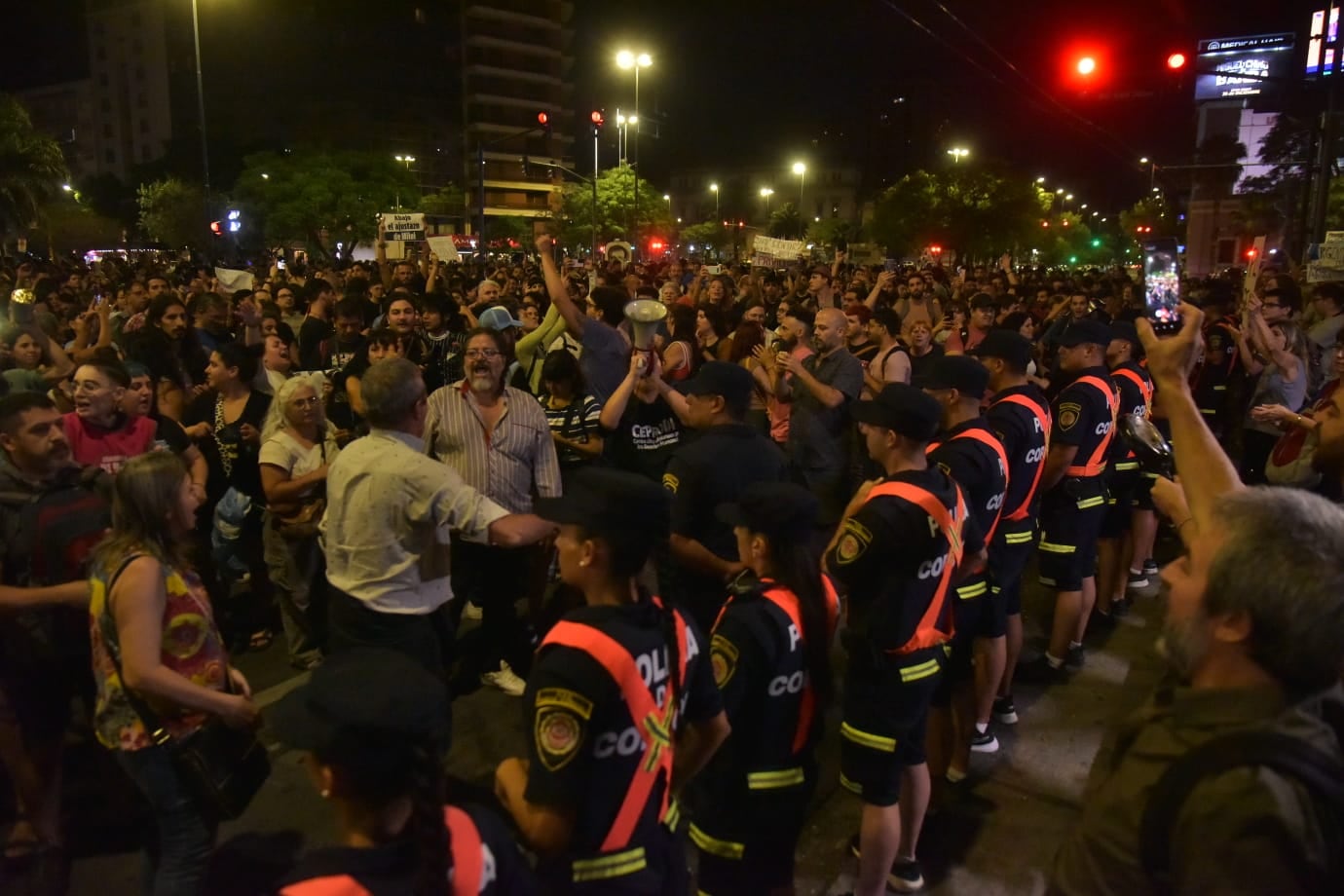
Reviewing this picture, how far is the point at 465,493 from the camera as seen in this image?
3.73 m

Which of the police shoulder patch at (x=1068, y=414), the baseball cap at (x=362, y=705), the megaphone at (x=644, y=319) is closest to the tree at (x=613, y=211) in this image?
the megaphone at (x=644, y=319)

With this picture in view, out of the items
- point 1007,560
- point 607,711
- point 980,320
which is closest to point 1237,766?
point 607,711

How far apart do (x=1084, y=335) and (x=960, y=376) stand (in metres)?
1.91

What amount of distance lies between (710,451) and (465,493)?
3.74 feet

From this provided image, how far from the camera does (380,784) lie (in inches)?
69.2

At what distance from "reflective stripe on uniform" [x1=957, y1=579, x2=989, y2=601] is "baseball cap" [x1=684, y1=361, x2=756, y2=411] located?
1.40 meters

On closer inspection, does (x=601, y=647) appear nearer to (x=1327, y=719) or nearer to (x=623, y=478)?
(x=623, y=478)

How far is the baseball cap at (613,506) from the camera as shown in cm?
250

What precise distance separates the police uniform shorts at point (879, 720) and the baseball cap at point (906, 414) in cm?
87

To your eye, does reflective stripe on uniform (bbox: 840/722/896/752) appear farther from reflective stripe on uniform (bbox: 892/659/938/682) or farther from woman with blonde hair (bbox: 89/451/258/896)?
woman with blonde hair (bbox: 89/451/258/896)

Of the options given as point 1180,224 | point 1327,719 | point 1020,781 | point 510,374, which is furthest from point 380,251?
point 1180,224

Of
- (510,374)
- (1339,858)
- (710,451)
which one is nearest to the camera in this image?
(1339,858)

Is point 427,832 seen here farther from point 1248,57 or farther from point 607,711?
point 1248,57

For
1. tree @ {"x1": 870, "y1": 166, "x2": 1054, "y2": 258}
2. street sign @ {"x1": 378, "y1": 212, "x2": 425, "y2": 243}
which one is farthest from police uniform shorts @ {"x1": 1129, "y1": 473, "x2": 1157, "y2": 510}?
tree @ {"x1": 870, "y1": 166, "x2": 1054, "y2": 258}
